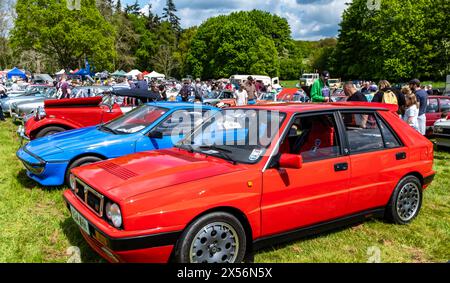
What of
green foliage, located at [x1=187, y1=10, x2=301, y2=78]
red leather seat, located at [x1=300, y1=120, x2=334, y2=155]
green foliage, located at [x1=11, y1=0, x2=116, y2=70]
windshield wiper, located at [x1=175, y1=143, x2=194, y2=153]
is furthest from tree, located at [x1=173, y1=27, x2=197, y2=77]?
red leather seat, located at [x1=300, y1=120, x2=334, y2=155]

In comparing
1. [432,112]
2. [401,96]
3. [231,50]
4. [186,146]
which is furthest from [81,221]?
[231,50]

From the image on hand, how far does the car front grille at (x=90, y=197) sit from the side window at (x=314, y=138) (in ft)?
6.02

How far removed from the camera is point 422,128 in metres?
10.3

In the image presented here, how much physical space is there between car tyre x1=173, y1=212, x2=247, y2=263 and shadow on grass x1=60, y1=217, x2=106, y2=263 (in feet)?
3.58

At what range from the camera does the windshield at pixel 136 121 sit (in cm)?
627

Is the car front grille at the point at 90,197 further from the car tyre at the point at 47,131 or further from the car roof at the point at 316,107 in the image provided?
the car tyre at the point at 47,131

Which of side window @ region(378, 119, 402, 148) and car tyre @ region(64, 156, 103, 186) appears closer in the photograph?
side window @ region(378, 119, 402, 148)

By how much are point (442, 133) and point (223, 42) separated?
5340 cm

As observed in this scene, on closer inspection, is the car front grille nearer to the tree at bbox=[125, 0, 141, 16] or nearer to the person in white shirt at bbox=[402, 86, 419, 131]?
the person in white shirt at bbox=[402, 86, 419, 131]

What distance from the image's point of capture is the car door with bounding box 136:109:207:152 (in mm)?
6035

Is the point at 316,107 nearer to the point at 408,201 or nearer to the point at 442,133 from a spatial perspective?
the point at 408,201

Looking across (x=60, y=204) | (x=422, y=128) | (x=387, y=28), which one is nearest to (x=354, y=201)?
(x=60, y=204)
